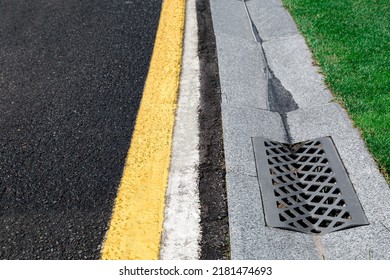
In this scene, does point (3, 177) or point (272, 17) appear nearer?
point (3, 177)

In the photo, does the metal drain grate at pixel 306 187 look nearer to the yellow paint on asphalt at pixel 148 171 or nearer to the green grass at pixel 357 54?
the green grass at pixel 357 54

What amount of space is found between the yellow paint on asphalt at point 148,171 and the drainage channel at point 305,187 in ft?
1.44

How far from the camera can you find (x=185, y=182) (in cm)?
265

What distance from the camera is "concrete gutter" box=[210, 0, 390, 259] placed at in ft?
7.50

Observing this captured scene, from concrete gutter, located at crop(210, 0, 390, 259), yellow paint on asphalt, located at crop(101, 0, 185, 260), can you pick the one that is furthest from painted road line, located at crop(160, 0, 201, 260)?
concrete gutter, located at crop(210, 0, 390, 259)

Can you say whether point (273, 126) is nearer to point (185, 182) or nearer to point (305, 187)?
point (305, 187)

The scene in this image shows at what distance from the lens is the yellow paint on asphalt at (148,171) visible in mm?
2293

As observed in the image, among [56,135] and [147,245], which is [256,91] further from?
[147,245]

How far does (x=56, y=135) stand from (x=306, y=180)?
3.87ft

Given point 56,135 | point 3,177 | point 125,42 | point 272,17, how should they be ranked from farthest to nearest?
point 272,17 → point 125,42 → point 56,135 → point 3,177

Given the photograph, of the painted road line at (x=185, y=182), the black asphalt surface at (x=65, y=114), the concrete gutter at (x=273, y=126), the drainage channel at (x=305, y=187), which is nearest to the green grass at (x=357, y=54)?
the concrete gutter at (x=273, y=126)

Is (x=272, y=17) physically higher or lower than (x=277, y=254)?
lower

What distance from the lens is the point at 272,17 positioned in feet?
14.9
